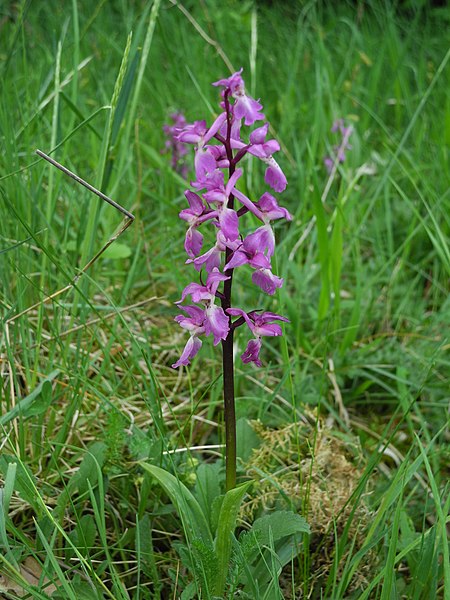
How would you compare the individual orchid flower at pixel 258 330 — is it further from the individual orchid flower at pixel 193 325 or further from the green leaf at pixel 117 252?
the green leaf at pixel 117 252

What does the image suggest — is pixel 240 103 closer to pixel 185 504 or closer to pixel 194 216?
pixel 194 216

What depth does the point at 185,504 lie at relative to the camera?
1223mm

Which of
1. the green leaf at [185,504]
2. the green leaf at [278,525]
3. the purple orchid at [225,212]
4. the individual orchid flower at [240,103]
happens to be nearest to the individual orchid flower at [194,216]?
the purple orchid at [225,212]

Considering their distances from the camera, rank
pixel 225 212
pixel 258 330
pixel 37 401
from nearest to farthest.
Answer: pixel 225 212
pixel 258 330
pixel 37 401

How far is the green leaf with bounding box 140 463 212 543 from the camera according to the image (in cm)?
122

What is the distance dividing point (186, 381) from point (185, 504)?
710mm

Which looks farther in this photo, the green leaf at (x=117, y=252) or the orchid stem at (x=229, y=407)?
the green leaf at (x=117, y=252)

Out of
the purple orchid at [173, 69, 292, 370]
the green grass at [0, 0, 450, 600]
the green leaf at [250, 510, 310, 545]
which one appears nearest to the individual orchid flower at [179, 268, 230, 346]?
the purple orchid at [173, 69, 292, 370]

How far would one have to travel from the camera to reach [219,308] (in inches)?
44.9

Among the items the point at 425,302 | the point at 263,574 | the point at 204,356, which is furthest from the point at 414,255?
the point at 263,574

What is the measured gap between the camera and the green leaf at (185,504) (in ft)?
4.00

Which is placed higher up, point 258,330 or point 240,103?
point 240,103

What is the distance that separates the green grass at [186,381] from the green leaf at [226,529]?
0.05 ft

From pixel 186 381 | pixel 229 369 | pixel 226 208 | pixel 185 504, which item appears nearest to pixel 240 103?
pixel 226 208
